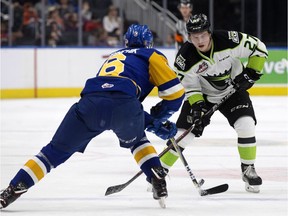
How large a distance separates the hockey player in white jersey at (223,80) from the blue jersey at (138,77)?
2.59 feet

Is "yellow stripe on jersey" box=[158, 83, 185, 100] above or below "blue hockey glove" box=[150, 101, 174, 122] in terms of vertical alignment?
above

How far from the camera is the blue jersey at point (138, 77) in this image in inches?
160

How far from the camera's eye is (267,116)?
9.91 metres

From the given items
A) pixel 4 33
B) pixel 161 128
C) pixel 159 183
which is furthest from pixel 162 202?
pixel 4 33

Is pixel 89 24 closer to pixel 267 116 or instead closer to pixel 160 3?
pixel 160 3

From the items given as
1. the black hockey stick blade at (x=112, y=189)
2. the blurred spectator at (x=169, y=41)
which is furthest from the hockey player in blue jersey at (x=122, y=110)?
the blurred spectator at (x=169, y=41)

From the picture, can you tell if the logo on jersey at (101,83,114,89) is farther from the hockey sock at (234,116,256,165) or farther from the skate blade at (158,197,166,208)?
the hockey sock at (234,116,256,165)

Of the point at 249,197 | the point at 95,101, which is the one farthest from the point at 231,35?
the point at 95,101

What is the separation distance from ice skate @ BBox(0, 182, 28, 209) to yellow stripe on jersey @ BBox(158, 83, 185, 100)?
2.60 feet

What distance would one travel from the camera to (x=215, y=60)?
16.4 ft

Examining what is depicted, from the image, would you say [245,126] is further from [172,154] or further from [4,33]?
[4,33]

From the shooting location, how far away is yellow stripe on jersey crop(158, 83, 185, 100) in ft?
13.5

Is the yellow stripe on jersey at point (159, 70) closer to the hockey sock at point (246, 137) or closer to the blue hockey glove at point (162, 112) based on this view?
the blue hockey glove at point (162, 112)

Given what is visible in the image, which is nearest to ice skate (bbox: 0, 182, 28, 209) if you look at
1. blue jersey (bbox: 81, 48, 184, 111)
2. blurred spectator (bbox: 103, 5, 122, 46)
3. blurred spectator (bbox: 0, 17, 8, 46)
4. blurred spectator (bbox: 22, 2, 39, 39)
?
blue jersey (bbox: 81, 48, 184, 111)
